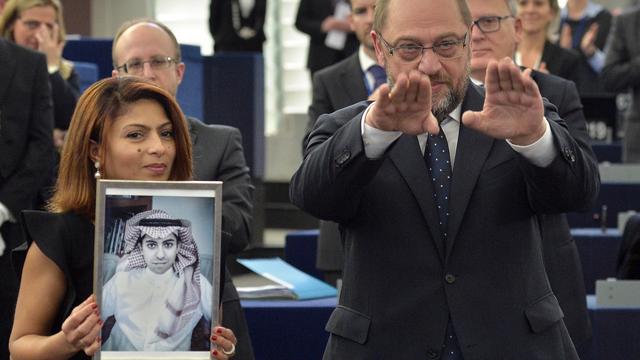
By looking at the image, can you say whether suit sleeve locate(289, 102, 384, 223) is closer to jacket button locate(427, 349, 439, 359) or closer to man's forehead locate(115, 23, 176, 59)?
jacket button locate(427, 349, 439, 359)

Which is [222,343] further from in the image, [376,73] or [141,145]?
[376,73]

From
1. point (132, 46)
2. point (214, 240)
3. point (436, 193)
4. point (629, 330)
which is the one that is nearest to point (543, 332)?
point (436, 193)

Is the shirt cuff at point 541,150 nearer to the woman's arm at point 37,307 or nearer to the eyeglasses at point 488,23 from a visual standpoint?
the woman's arm at point 37,307

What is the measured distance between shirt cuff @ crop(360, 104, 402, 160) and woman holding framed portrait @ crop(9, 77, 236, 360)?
56 cm

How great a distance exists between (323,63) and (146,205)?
7.33 metres

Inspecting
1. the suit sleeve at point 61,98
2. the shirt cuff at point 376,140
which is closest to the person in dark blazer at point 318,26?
the suit sleeve at point 61,98

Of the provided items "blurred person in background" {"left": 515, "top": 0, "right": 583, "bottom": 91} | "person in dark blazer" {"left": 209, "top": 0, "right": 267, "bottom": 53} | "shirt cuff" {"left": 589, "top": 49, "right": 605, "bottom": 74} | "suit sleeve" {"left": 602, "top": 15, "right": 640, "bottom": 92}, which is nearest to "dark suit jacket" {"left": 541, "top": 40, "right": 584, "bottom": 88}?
"blurred person in background" {"left": 515, "top": 0, "right": 583, "bottom": 91}

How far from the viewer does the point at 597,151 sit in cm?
838

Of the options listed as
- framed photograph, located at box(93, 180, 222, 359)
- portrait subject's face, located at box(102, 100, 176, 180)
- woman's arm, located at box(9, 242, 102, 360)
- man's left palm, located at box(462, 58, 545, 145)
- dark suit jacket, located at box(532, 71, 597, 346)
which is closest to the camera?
man's left palm, located at box(462, 58, 545, 145)

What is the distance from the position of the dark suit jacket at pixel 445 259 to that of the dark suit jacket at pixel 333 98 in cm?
254

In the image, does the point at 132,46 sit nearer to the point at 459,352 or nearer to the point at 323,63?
the point at 459,352

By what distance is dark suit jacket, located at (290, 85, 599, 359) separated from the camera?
2.79 m

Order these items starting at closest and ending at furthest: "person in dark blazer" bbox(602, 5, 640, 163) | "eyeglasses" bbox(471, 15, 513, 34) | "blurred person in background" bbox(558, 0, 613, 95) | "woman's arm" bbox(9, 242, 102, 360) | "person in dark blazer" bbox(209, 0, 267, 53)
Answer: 1. "woman's arm" bbox(9, 242, 102, 360)
2. "eyeglasses" bbox(471, 15, 513, 34)
3. "person in dark blazer" bbox(602, 5, 640, 163)
4. "blurred person in background" bbox(558, 0, 613, 95)
5. "person in dark blazer" bbox(209, 0, 267, 53)

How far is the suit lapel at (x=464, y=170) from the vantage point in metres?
2.80
